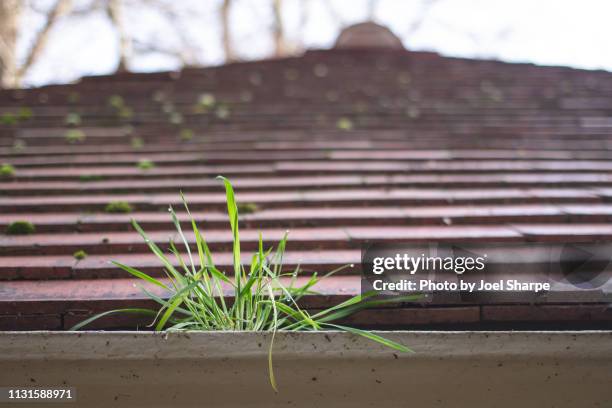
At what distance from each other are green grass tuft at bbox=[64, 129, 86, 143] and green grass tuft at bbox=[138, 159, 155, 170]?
1.96 ft

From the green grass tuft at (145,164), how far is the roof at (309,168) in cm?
3

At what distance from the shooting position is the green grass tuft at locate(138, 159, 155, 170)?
2365 mm

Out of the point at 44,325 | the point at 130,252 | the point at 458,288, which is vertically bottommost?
the point at 44,325

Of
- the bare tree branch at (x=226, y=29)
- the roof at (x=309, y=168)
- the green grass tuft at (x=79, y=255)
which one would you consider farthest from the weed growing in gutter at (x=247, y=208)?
the bare tree branch at (x=226, y=29)

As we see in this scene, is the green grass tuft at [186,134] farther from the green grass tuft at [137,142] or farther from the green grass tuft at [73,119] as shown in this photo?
the green grass tuft at [73,119]

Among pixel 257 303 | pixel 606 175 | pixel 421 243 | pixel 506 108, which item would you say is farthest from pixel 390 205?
pixel 506 108

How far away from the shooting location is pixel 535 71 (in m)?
4.36

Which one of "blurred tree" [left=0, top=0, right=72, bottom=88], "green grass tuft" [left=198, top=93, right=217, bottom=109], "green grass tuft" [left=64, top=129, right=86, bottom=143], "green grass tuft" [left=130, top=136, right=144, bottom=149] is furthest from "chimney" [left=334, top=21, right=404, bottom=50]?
"blurred tree" [left=0, top=0, right=72, bottom=88]

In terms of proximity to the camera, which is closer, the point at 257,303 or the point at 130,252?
the point at 257,303

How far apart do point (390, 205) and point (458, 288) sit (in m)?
0.72

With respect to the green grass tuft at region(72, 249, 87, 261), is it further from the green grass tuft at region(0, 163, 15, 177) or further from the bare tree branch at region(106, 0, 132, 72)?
the bare tree branch at region(106, 0, 132, 72)

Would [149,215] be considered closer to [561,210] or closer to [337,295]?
[337,295]

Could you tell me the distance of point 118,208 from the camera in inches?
74.1

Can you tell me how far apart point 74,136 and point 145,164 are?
2.55ft
